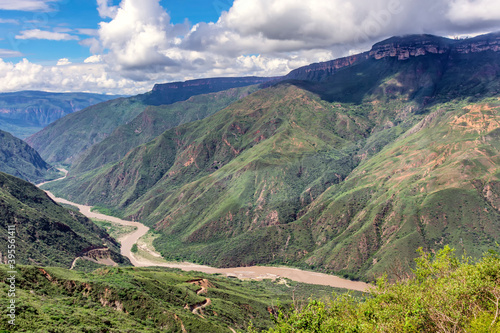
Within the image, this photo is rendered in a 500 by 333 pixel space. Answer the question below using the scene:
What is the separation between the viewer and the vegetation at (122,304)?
71562 mm

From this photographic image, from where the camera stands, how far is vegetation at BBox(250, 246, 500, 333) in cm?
4181

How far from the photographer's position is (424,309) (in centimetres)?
4353

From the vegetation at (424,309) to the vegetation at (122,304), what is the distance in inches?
299

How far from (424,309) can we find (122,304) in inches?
3365

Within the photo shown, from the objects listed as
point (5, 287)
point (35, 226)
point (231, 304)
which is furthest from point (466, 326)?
point (35, 226)

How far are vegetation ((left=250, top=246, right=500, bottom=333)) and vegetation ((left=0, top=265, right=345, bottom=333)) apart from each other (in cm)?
759

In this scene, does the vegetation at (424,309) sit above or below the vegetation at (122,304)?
above

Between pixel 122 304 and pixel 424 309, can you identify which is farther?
pixel 122 304

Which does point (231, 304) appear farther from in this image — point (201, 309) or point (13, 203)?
point (13, 203)

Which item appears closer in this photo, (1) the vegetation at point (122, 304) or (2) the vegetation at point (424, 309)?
(2) the vegetation at point (424, 309)

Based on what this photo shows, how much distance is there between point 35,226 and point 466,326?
683 ft

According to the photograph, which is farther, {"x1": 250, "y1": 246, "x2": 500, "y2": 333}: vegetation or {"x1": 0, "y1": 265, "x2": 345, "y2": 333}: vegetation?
{"x1": 0, "y1": 265, "x2": 345, "y2": 333}: vegetation

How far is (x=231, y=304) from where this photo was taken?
13250 cm

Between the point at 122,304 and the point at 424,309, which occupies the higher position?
the point at 424,309
